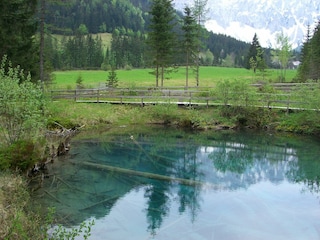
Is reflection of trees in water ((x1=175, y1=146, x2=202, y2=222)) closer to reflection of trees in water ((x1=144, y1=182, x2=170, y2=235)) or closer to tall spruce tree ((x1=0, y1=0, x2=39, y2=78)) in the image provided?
reflection of trees in water ((x1=144, y1=182, x2=170, y2=235))

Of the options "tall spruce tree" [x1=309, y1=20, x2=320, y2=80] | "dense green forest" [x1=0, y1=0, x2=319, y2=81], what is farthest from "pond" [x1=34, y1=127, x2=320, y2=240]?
"tall spruce tree" [x1=309, y1=20, x2=320, y2=80]

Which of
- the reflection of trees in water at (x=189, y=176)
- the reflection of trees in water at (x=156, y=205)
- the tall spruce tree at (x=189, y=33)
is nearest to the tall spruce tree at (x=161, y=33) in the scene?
the tall spruce tree at (x=189, y=33)

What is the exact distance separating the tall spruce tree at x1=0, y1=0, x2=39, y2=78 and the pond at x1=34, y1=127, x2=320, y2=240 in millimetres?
8489

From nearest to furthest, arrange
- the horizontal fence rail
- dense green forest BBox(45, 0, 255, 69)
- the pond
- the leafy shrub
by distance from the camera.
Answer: the pond < the leafy shrub < the horizontal fence rail < dense green forest BBox(45, 0, 255, 69)

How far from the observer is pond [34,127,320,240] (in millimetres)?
11664

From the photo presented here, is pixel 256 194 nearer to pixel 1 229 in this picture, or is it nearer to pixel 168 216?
pixel 168 216

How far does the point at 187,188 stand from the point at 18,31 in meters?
19.3

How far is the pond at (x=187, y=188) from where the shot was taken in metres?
11.7

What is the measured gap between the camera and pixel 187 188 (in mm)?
15422

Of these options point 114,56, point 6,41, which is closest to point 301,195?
point 6,41

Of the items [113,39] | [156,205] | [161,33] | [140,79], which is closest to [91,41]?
[113,39]

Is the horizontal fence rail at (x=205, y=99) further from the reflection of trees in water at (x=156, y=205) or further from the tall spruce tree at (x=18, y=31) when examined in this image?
the reflection of trees in water at (x=156, y=205)

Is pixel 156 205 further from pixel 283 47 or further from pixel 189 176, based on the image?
pixel 283 47

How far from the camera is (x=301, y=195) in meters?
15.2
